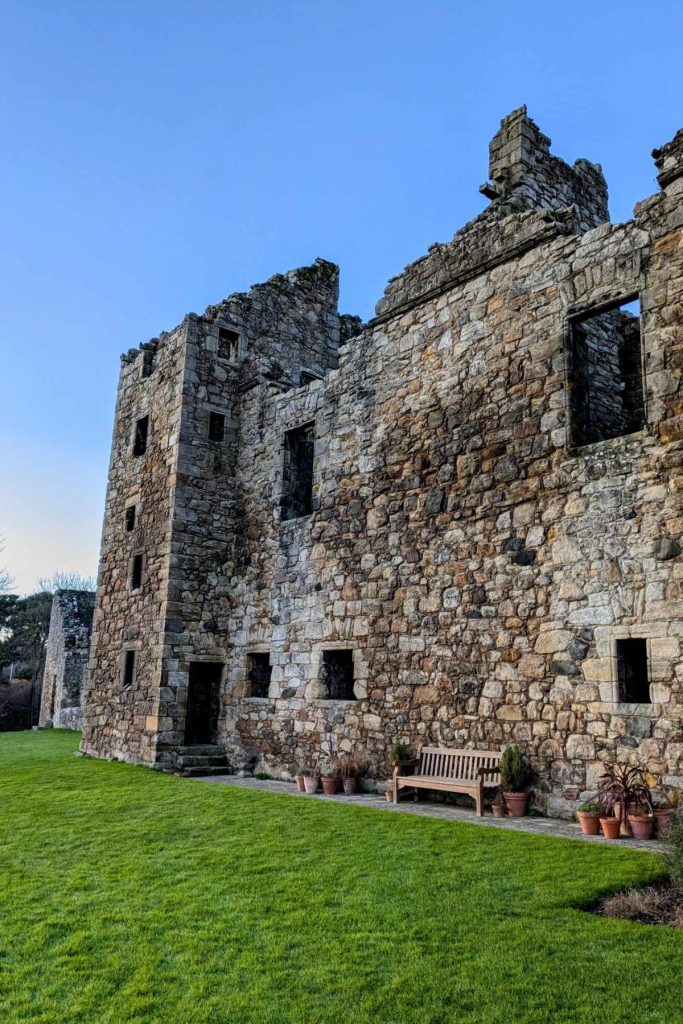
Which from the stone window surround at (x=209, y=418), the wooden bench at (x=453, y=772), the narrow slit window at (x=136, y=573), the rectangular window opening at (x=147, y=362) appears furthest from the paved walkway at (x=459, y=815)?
the rectangular window opening at (x=147, y=362)

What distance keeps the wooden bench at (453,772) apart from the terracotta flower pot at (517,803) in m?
0.20

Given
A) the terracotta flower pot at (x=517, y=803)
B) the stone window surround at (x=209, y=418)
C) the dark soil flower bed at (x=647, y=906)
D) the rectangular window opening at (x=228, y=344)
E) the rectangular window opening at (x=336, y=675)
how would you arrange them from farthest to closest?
the rectangular window opening at (x=228, y=344), the stone window surround at (x=209, y=418), the rectangular window opening at (x=336, y=675), the terracotta flower pot at (x=517, y=803), the dark soil flower bed at (x=647, y=906)

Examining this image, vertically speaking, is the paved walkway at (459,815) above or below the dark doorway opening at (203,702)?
below

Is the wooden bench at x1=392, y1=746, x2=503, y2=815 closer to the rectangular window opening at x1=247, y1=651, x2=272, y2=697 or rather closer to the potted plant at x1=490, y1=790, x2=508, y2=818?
the potted plant at x1=490, y1=790, x2=508, y2=818

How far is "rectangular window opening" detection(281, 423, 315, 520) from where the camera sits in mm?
12844

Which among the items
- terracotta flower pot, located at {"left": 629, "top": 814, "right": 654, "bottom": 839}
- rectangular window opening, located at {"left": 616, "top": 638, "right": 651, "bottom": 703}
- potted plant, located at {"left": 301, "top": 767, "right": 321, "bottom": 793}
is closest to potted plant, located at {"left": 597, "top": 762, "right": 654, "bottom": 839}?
terracotta flower pot, located at {"left": 629, "top": 814, "right": 654, "bottom": 839}

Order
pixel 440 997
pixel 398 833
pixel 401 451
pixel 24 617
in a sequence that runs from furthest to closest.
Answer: pixel 24 617
pixel 401 451
pixel 398 833
pixel 440 997

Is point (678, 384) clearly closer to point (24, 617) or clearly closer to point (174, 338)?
point (174, 338)

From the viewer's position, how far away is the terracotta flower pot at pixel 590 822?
23.0 ft

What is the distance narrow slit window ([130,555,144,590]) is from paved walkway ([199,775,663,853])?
4.23 metres

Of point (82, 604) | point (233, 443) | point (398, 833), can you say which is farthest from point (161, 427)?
point (82, 604)

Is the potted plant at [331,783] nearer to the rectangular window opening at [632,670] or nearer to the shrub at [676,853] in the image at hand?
the rectangular window opening at [632,670]

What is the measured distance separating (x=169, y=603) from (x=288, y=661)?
244 centimetres

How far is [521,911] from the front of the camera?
191 inches
